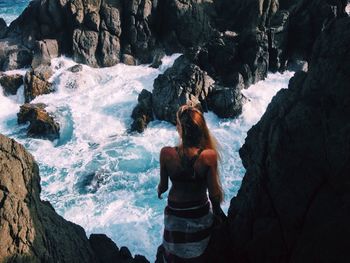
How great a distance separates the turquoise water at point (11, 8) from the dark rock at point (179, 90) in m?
26.5

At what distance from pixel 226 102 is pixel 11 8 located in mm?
34992

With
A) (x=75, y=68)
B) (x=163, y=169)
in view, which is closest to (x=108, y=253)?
(x=163, y=169)

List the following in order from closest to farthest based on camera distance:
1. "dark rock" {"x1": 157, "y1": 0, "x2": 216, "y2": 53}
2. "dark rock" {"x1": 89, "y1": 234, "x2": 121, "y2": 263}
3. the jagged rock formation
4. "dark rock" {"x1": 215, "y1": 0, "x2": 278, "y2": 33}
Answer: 1. the jagged rock formation
2. "dark rock" {"x1": 89, "y1": 234, "x2": 121, "y2": 263}
3. "dark rock" {"x1": 215, "y1": 0, "x2": 278, "y2": 33}
4. "dark rock" {"x1": 157, "y1": 0, "x2": 216, "y2": 53}

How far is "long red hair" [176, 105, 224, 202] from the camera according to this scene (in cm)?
700

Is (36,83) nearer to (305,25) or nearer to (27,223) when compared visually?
(305,25)

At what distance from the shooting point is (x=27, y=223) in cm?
847

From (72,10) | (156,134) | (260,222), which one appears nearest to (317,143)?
(260,222)

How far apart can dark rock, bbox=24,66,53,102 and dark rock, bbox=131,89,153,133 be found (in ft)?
25.2

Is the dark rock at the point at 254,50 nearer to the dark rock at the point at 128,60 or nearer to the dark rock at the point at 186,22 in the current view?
the dark rock at the point at 186,22

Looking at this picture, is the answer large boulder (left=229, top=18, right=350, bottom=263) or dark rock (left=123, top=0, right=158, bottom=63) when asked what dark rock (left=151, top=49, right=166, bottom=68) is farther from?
large boulder (left=229, top=18, right=350, bottom=263)

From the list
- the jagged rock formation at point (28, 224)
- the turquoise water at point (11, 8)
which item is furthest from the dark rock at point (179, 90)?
the turquoise water at point (11, 8)

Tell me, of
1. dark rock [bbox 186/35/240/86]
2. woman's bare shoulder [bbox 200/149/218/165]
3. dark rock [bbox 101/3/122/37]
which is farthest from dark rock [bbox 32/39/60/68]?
woman's bare shoulder [bbox 200/149/218/165]

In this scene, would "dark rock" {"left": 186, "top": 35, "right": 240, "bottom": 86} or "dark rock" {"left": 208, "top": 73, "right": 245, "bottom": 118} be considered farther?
"dark rock" {"left": 186, "top": 35, "right": 240, "bottom": 86}

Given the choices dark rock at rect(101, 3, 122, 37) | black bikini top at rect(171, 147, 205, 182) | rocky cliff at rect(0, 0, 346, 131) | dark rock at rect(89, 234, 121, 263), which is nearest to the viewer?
black bikini top at rect(171, 147, 205, 182)
